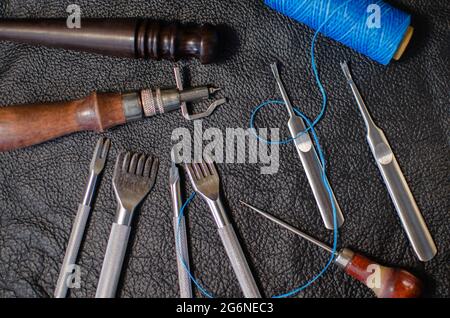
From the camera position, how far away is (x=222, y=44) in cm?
131

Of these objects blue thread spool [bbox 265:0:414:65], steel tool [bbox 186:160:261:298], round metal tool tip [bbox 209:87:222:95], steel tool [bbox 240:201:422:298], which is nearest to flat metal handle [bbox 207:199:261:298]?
steel tool [bbox 186:160:261:298]

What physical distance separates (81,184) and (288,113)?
559mm

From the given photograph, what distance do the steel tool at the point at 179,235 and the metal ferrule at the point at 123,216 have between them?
0.36ft

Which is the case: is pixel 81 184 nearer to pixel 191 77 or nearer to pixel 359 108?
Result: pixel 191 77

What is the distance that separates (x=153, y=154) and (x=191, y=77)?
0.22m

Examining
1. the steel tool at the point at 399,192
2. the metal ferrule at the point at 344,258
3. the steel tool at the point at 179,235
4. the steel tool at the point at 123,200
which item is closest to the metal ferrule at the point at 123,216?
the steel tool at the point at 123,200

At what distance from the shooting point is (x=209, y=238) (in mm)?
1249

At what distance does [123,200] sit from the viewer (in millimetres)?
1223

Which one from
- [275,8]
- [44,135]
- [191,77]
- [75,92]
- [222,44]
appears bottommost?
[44,135]

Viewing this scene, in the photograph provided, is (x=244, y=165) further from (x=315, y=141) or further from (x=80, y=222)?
(x=80, y=222)

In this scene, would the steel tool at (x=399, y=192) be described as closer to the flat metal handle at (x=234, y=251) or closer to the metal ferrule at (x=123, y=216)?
the flat metal handle at (x=234, y=251)
